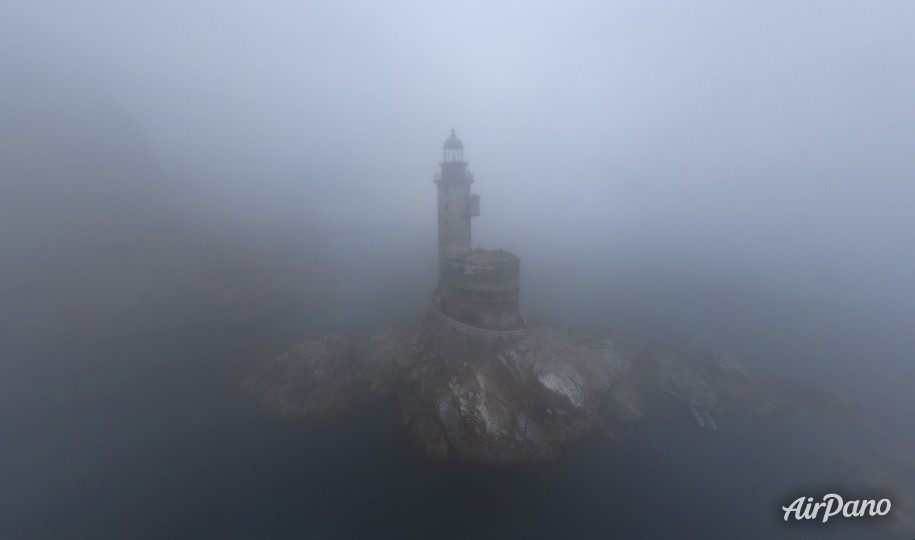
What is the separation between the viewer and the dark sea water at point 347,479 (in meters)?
20.3

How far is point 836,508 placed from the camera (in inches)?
925

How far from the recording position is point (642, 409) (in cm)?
3159

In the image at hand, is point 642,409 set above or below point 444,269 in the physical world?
below

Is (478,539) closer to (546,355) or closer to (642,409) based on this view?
(546,355)

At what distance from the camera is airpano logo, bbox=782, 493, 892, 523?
2202cm

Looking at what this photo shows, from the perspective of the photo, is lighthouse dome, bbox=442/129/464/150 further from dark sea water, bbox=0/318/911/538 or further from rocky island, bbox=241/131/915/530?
dark sea water, bbox=0/318/911/538

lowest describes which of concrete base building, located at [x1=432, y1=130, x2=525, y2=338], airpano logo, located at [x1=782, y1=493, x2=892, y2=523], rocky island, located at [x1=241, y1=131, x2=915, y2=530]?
airpano logo, located at [x1=782, y1=493, x2=892, y2=523]

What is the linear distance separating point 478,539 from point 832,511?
26.0 meters

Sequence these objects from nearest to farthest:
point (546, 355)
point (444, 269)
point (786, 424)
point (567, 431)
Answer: point (567, 431) < point (786, 424) < point (546, 355) < point (444, 269)

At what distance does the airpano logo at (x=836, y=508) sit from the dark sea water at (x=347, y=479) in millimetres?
653

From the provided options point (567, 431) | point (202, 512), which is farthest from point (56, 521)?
point (567, 431)

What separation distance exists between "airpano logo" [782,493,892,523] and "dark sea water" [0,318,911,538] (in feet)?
2.14

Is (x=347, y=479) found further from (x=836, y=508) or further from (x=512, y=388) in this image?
(x=836, y=508)

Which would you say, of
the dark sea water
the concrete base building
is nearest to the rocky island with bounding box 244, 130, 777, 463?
the concrete base building
